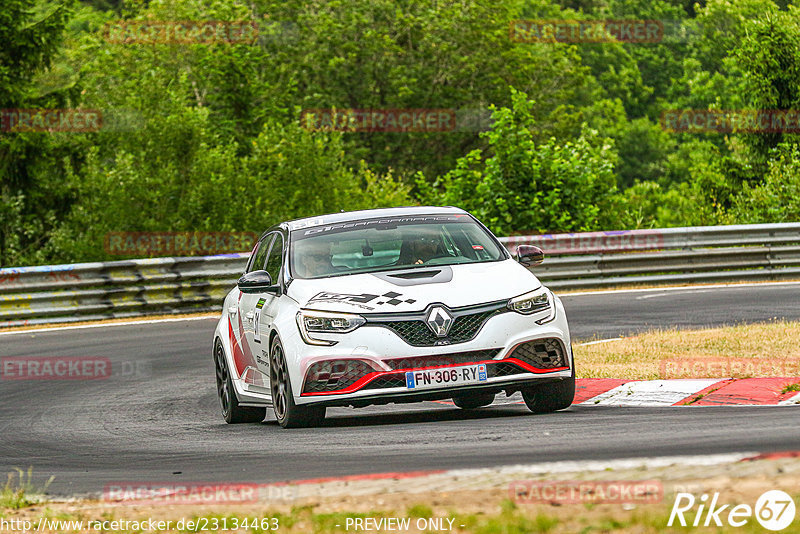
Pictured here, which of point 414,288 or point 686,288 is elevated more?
point 414,288

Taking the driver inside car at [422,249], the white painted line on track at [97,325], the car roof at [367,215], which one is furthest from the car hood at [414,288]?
the white painted line on track at [97,325]

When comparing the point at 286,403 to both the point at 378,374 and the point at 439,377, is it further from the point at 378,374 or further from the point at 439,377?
the point at 439,377

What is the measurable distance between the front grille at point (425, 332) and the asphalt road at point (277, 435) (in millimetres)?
589

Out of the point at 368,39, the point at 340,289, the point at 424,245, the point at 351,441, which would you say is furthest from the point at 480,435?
the point at 368,39

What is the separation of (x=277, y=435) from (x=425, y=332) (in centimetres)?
133

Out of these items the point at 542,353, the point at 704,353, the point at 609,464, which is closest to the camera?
the point at 609,464

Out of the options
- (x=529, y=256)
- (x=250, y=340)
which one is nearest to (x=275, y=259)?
(x=250, y=340)

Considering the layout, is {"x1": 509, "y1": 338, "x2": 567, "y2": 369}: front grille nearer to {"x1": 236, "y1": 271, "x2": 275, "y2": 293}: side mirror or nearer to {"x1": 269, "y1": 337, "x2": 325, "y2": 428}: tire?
{"x1": 269, "y1": 337, "x2": 325, "y2": 428}: tire

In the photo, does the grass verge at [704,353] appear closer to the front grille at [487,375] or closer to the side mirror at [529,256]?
the side mirror at [529,256]

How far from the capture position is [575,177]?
1121 inches

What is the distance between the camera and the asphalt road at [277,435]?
278 inches

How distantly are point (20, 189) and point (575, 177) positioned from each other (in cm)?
1319

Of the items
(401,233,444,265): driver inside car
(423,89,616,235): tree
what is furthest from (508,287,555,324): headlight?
(423,89,616,235): tree

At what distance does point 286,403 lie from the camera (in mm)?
9406
